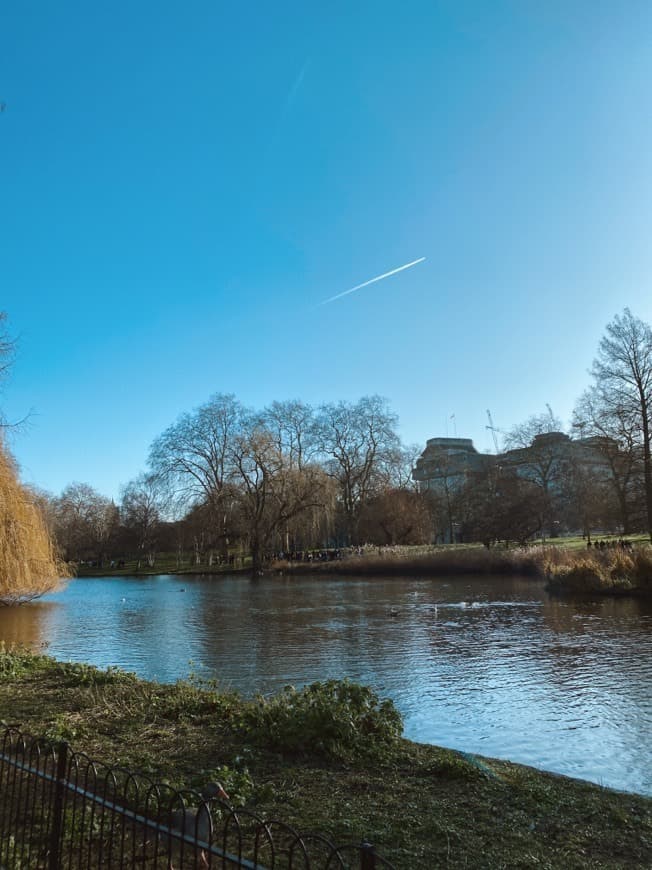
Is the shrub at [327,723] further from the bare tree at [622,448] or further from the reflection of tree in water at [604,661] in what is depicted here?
the bare tree at [622,448]

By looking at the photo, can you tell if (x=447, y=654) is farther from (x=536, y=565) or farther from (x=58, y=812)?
(x=536, y=565)

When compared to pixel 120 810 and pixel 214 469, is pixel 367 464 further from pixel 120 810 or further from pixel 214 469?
pixel 120 810

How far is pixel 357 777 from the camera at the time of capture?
6.15 meters

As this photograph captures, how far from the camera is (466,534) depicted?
228 ft

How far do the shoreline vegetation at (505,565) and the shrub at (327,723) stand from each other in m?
21.9

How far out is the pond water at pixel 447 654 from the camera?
885 centimetres

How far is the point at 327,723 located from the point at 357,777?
887 millimetres

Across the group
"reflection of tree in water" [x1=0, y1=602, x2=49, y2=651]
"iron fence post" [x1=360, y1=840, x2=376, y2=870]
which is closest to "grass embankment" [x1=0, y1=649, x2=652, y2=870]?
"iron fence post" [x1=360, y1=840, x2=376, y2=870]

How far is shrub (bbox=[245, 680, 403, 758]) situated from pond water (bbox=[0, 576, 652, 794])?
64.0 inches

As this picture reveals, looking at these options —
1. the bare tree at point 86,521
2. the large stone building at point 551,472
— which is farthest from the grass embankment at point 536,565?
the bare tree at point 86,521

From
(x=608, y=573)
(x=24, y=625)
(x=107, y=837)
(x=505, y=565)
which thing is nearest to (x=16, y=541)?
(x=24, y=625)

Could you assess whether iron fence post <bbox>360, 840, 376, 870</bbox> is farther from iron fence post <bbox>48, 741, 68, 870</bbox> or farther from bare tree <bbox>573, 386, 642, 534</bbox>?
bare tree <bbox>573, 386, 642, 534</bbox>

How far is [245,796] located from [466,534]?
66470 mm

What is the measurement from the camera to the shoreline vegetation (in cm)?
2692
